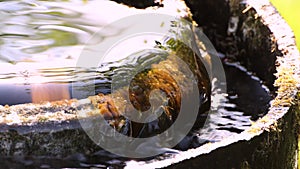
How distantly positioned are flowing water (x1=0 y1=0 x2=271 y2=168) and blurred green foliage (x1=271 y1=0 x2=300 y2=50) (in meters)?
2.85

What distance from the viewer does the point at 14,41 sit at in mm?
3053

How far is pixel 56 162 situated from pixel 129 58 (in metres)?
0.53

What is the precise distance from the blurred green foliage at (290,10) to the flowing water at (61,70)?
2.85 m

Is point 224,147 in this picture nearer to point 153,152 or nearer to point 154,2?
point 153,152

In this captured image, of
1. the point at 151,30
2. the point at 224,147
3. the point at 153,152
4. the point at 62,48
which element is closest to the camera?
the point at 224,147

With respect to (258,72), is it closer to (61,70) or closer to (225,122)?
(225,122)

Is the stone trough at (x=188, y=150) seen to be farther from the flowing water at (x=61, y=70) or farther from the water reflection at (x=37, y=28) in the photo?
the water reflection at (x=37, y=28)

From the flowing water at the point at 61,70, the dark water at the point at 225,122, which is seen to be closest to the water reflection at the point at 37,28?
the flowing water at the point at 61,70

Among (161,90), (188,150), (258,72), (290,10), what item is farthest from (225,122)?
(290,10)

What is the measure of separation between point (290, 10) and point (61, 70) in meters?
4.20

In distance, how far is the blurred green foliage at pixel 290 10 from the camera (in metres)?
6.47

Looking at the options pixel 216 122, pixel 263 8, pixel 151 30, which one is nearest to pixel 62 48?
pixel 151 30

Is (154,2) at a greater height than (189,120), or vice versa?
(154,2)

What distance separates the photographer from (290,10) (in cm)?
671
